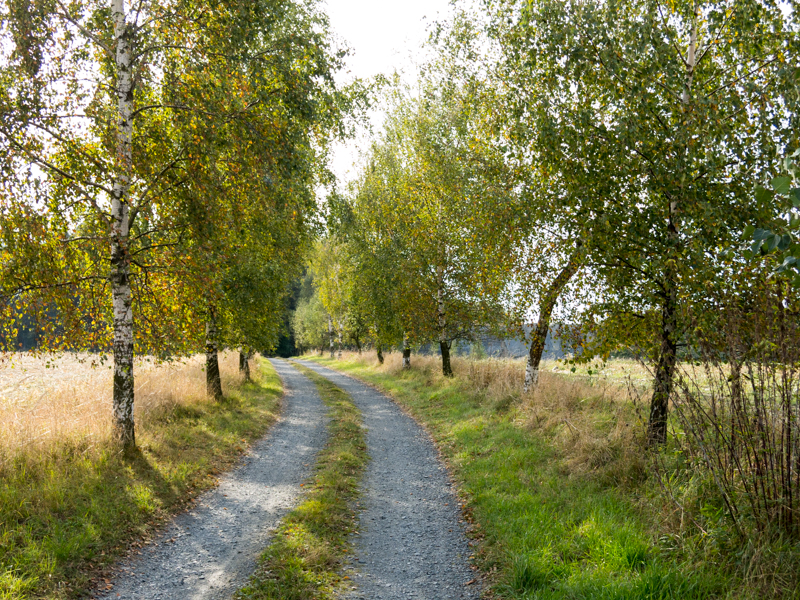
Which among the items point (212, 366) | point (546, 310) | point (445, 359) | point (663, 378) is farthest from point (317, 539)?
point (445, 359)

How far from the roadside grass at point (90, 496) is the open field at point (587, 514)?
16.0ft

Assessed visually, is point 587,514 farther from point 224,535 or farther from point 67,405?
point 67,405

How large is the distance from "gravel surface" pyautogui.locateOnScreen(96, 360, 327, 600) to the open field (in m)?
3.16

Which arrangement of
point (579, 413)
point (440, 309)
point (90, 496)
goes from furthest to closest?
1. point (440, 309)
2. point (579, 413)
3. point (90, 496)

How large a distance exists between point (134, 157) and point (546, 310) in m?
9.21

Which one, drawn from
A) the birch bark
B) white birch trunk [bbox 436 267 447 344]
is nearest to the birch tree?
the birch bark

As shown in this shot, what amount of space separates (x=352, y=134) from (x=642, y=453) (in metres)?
11.9

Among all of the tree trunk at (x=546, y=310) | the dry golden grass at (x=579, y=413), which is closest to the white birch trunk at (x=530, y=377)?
the tree trunk at (x=546, y=310)

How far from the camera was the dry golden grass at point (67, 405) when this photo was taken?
7.77m

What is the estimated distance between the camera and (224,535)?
7.00 m

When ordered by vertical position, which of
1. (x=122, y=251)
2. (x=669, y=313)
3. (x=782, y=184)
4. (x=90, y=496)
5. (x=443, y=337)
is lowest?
(x=90, y=496)

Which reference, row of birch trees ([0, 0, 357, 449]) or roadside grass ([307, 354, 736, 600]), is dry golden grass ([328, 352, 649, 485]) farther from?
row of birch trees ([0, 0, 357, 449])

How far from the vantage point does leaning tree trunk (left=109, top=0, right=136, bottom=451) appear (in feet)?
27.7

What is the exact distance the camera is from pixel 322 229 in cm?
1520
